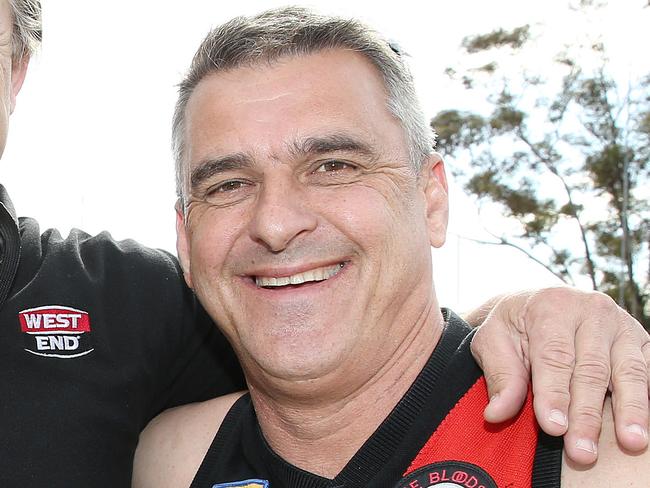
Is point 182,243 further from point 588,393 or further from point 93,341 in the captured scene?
point 588,393

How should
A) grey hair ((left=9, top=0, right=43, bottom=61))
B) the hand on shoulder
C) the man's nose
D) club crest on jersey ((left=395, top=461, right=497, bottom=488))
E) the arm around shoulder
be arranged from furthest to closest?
grey hair ((left=9, top=0, right=43, bottom=61)) < the arm around shoulder < the man's nose < club crest on jersey ((left=395, top=461, right=497, bottom=488)) < the hand on shoulder

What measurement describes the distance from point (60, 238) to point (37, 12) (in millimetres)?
924

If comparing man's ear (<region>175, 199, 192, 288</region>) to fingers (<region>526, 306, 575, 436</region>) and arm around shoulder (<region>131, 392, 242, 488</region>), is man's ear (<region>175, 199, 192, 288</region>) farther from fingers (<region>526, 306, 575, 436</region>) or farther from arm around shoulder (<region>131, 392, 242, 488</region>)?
fingers (<region>526, 306, 575, 436</region>)

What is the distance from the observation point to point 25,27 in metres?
3.27

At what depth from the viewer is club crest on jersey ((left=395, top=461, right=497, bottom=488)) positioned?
2285mm

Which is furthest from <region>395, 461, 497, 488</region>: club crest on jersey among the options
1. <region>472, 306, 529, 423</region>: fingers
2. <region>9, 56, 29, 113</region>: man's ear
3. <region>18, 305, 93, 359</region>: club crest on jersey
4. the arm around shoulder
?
<region>9, 56, 29, 113</region>: man's ear

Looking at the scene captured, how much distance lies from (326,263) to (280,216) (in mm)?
214

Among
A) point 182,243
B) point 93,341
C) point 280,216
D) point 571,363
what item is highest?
point 280,216

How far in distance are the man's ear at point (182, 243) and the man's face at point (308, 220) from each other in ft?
0.92

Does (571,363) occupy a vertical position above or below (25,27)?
below

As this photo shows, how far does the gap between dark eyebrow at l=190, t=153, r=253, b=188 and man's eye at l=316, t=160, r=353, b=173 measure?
0.22 meters

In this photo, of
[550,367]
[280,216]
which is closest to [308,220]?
[280,216]

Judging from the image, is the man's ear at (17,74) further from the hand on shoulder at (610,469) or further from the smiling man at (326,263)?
the hand on shoulder at (610,469)

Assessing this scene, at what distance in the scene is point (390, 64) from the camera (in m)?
2.78
